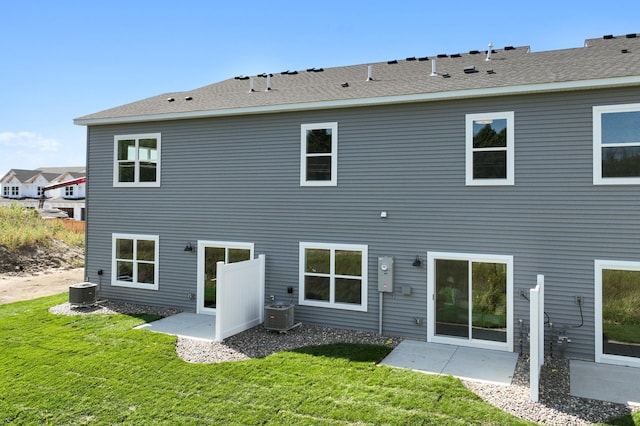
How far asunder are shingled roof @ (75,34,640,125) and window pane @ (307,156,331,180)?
1251 millimetres

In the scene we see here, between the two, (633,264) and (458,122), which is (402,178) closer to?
(458,122)

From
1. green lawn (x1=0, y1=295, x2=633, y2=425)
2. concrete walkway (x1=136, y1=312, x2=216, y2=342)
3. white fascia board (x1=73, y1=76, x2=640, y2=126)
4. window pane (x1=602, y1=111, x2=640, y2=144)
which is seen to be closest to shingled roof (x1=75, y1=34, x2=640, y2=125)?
white fascia board (x1=73, y1=76, x2=640, y2=126)

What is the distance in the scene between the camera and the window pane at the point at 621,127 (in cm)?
787

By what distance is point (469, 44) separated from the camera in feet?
44.6

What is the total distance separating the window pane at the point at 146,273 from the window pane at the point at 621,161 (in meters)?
11.5

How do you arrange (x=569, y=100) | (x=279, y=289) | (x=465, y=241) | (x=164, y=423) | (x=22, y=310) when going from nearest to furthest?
(x=164, y=423) → (x=569, y=100) → (x=465, y=241) → (x=279, y=289) → (x=22, y=310)

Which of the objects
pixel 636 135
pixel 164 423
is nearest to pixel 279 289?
pixel 164 423

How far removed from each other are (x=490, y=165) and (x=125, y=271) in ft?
34.9

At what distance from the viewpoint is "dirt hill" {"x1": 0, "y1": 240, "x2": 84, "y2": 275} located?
18031mm

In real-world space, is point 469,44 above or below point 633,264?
above

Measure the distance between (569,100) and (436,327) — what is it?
5.35 m

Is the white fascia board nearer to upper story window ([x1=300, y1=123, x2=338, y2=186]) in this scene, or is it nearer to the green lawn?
upper story window ([x1=300, y1=123, x2=338, y2=186])

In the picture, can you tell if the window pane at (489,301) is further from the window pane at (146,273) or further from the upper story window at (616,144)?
the window pane at (146,273)

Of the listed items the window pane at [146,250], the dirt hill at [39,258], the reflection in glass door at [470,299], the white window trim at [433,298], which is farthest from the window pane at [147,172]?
the dirt hill at [39,258]
